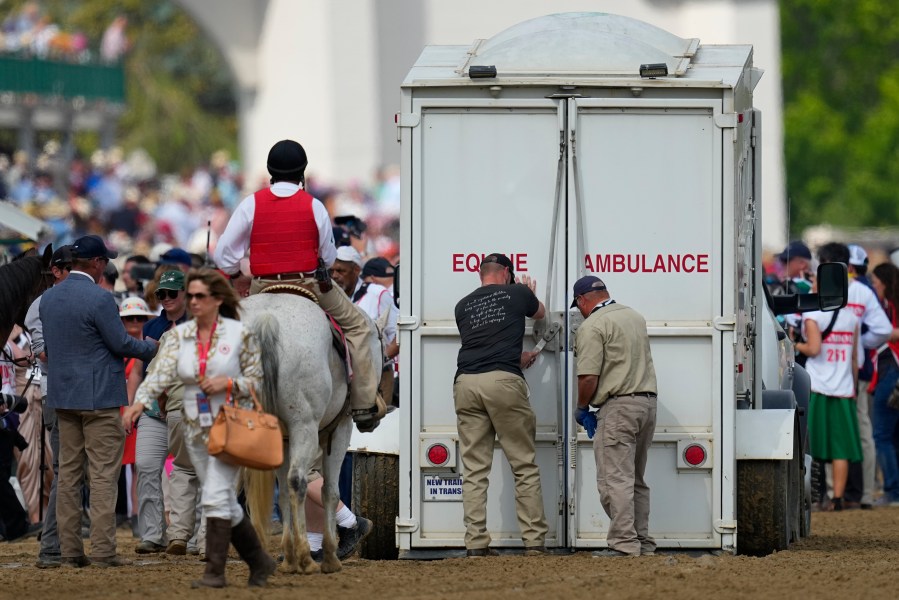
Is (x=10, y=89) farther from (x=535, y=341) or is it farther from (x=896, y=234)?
(x=535, y=341)

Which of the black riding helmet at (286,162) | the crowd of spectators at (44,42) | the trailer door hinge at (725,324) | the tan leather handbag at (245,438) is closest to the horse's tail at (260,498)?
the tan leather handbag at (245,438)

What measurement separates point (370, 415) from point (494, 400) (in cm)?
77

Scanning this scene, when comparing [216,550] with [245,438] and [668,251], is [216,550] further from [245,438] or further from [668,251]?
[668,251]

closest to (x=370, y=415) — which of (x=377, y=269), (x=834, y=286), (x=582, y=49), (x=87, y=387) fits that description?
(x=87, y=387)

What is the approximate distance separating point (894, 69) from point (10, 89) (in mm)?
33840

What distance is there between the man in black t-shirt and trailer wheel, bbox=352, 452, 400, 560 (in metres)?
0.64

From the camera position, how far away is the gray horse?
1036cm

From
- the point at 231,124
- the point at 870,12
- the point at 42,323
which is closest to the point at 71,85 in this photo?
the point at 231,124

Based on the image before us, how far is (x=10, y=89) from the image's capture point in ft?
120

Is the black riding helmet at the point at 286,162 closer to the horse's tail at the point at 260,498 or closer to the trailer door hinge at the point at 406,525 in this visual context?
the horse's tail at the point at 260,498

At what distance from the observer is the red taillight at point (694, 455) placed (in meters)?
11.5

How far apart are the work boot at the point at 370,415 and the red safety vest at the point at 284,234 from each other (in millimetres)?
969

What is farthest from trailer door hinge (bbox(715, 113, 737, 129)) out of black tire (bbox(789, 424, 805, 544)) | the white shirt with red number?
the white shirt with red number

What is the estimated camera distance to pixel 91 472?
11.7m
